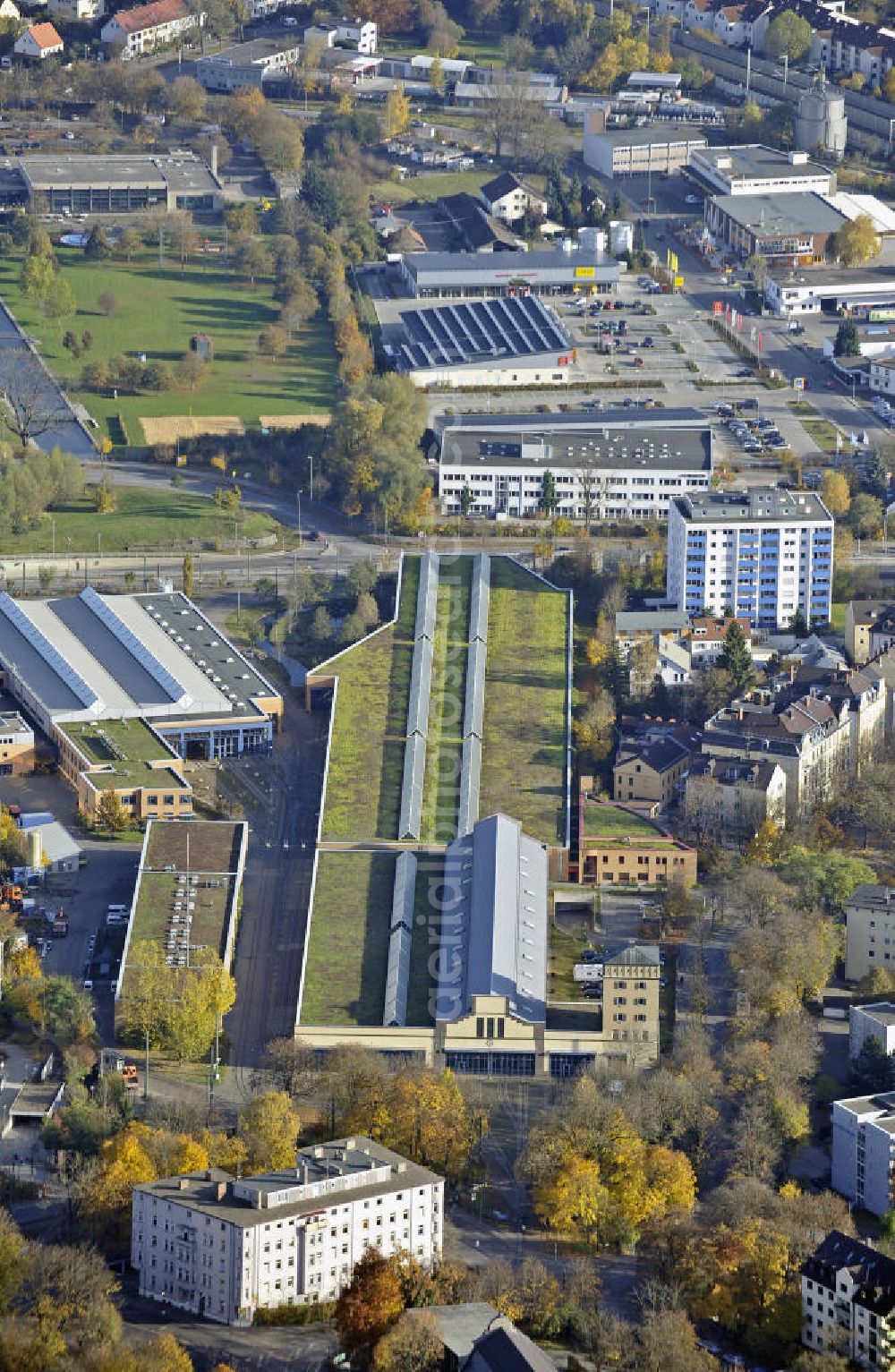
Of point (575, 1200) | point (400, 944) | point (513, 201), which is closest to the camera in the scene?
point (575, 1200)

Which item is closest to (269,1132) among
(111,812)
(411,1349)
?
(411,1349)

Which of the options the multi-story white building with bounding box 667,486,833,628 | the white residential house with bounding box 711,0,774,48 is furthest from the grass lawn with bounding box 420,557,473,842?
the white residential house with bounding box 711,0,774,48

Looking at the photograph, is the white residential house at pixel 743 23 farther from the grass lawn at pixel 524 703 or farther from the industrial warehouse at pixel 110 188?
the grass lawn at pixel 524 703

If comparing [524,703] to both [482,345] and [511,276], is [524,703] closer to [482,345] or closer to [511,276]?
[482,345]

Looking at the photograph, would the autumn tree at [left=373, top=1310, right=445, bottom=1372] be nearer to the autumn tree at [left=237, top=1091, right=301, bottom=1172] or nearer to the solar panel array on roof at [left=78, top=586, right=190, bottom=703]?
the autumn tree at [left=237, top=1091, right=301, bottom=1172]

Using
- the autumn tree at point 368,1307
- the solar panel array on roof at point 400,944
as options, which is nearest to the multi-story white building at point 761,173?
the solar panel array on roof at point 400,944
